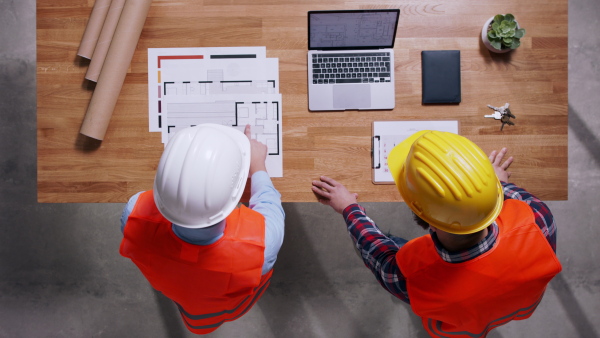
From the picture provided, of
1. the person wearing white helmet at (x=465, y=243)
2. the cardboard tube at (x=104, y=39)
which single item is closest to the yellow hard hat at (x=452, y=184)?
the person wearing white helmet at (x=465, y=243)

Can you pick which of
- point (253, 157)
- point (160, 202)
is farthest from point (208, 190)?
point (253, 157)

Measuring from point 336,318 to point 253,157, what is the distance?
1185 mm

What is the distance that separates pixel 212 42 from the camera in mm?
1531

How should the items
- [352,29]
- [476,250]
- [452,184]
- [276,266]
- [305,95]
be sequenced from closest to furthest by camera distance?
[452,184]
[476,250]
[352,29]
[305,95]
[276,266]

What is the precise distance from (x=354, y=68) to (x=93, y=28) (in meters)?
1.08

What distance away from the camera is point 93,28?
150 centimetres

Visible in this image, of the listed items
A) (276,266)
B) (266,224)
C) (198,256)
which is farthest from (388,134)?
(276,266)

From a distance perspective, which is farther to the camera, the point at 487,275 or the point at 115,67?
the point at 115,67

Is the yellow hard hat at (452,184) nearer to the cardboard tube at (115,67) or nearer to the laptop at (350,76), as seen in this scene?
the laptop at (350,76)

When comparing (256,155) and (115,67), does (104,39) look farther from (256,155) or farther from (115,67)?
(256,155)

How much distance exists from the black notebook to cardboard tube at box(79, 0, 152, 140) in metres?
1.17

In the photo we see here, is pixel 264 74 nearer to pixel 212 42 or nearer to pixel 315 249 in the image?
pixel 212 42

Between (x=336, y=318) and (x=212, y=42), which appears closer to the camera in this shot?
(x=212, y=42)

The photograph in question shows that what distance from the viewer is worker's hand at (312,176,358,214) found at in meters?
1.47
